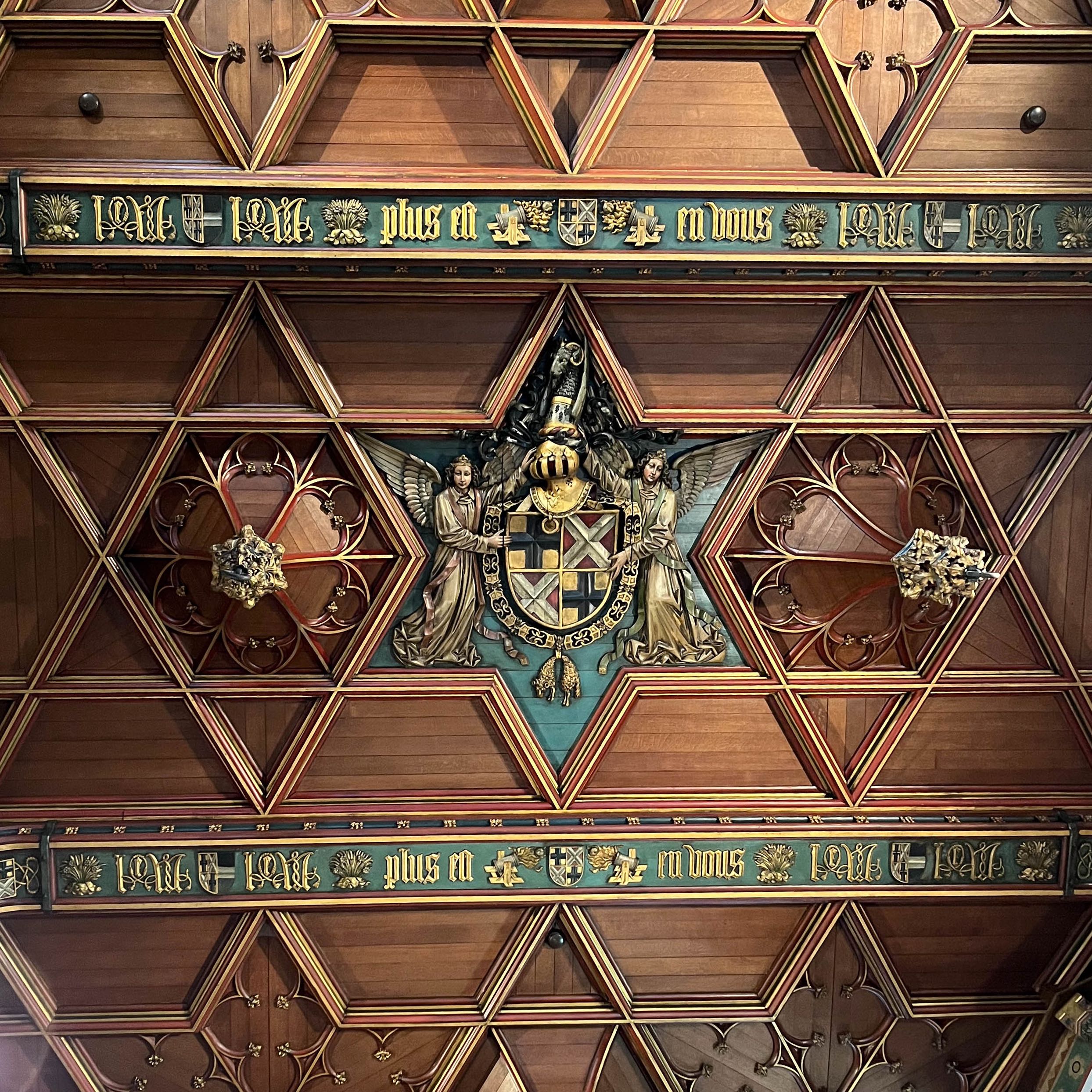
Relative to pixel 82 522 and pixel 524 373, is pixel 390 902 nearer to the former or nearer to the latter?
pixel 82 522

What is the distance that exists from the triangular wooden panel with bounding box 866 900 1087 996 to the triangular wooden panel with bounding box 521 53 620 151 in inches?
230

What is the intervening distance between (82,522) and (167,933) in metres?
2.92

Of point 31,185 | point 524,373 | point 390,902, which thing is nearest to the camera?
point 31,185

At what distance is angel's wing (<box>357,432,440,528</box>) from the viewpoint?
612 cm

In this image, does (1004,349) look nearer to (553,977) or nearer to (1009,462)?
(1009,462)

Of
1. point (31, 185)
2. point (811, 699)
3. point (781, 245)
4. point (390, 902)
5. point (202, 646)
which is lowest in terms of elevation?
point (390, 902)

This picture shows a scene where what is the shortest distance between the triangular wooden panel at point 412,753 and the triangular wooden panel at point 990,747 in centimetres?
282

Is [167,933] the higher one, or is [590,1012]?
[167,933]

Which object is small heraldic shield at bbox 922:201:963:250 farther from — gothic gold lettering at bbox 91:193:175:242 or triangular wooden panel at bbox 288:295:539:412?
gothic gold lettering at bbox 91:193:175:242

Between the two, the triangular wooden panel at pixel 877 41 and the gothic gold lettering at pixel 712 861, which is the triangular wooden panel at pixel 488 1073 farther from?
the triangular wooden panel at pixel 877 41

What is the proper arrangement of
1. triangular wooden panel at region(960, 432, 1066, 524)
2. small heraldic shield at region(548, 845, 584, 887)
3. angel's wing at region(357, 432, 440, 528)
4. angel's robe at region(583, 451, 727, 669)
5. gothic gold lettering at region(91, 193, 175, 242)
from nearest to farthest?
gothic gold lettering at region(91, 193, 175, 242) → angel's wing at region(357, 432, 440, 528) → angel's robe at region(583, 451, 727, 669) → triangular wooden panel at region(960, 432, 1066, 524) → small heraldic shield at region(548, 845, 584, 887)

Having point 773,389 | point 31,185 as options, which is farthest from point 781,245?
point 31,185

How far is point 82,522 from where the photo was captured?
241 inches

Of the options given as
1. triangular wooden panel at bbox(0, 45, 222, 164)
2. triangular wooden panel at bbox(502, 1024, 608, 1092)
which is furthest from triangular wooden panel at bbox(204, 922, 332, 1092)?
triangular wooden panel at bbox(0, 45, 222, 164)
